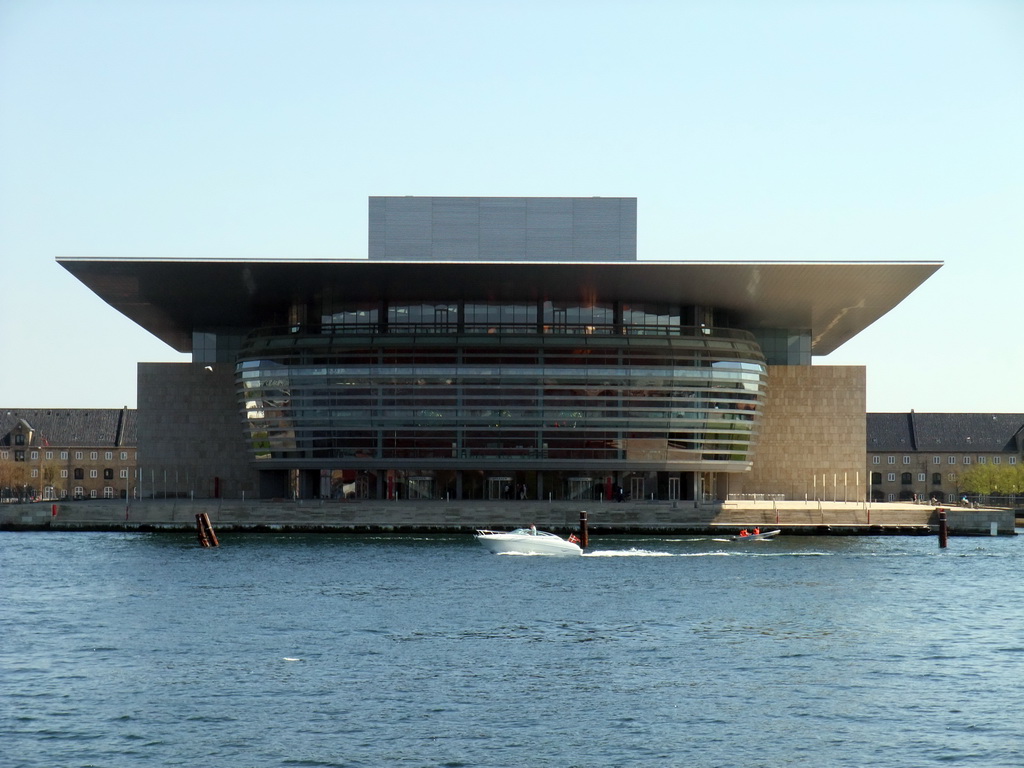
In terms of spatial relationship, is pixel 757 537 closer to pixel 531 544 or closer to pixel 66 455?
pixel 531 544

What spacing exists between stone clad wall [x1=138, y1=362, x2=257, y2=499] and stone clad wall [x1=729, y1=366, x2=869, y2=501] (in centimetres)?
3614

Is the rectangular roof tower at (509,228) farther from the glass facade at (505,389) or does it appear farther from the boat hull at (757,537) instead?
the boat hull at (757,537)

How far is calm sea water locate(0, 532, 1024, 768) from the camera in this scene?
25.3 meters

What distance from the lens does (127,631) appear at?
3791 centimetres

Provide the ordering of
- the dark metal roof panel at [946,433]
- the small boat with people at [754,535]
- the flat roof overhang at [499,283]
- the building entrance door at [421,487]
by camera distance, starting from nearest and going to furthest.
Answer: the small boat with people at [754,535] → the flat roof overhang at [499,283] → the building entrance door at [421,487] → the dark metal roof panel at [946,433]

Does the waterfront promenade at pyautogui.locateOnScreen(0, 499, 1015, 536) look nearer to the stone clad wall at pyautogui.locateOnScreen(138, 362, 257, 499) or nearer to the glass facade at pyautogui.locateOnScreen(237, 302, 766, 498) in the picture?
the glass facade at pyautogui.locateOnScreen(237, 302, 766, 498)

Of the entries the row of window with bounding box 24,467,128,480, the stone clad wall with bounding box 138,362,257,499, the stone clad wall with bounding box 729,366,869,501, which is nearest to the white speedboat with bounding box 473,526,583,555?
the stone clad wall with bounding box 729,366,869,501

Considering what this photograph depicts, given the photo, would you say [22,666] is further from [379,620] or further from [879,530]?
[879,530]

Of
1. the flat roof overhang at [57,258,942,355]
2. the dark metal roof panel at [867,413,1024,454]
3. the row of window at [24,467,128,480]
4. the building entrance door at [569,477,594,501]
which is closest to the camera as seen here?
the flat roof overhang at [57,258,942,355]

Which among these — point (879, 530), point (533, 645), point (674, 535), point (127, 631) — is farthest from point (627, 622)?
point (879, 530)

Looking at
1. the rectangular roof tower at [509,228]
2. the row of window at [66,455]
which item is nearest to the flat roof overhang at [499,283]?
the rectangular roof tower at [509,228]

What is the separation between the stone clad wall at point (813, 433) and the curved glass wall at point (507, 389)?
30.2 ft

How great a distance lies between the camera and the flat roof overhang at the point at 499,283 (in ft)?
252

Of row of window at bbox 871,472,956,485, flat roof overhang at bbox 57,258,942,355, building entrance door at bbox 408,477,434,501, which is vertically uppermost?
flat roof overhang at bbox 57,258,942,355
